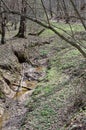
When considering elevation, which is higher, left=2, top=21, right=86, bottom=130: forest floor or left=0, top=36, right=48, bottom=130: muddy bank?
left=2, top=21, right=86, bottom=130: forest floor

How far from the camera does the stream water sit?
988cm

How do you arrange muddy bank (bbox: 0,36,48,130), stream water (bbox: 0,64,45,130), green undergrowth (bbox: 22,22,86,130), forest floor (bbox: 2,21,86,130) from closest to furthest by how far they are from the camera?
forest floor (bbox: 2,21,86,130) → green undergrowth (bbox: 22,22,86,130) → stream water (bbox: 0,64,45,130) → muddy bank (bbox: 0,36,48,130)

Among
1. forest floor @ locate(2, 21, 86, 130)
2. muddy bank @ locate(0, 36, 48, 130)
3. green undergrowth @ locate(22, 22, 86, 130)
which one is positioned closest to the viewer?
forest floor @ locate(2, 21, 86, 130)

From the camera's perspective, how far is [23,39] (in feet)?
70.6

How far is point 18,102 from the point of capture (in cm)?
1152

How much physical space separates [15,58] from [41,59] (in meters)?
2.27

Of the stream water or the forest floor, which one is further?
the stream water

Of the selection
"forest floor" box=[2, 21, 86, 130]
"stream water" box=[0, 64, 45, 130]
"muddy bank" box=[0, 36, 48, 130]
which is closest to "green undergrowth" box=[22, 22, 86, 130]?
"forest floor" box=[2, 21, 86, 130]

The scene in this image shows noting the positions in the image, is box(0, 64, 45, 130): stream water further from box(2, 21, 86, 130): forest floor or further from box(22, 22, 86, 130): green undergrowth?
box(22, 22, 86, 130): green undergrowth

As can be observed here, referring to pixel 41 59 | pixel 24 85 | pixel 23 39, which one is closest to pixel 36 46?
pixel 23 39

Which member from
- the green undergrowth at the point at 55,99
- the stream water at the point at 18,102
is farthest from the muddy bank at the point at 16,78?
the green undergrowth at the point at 55,99

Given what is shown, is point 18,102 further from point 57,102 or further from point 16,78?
point 16,78

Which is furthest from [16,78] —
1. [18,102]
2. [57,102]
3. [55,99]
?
[57,102]

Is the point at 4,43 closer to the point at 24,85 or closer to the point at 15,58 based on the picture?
the point at 15,58
